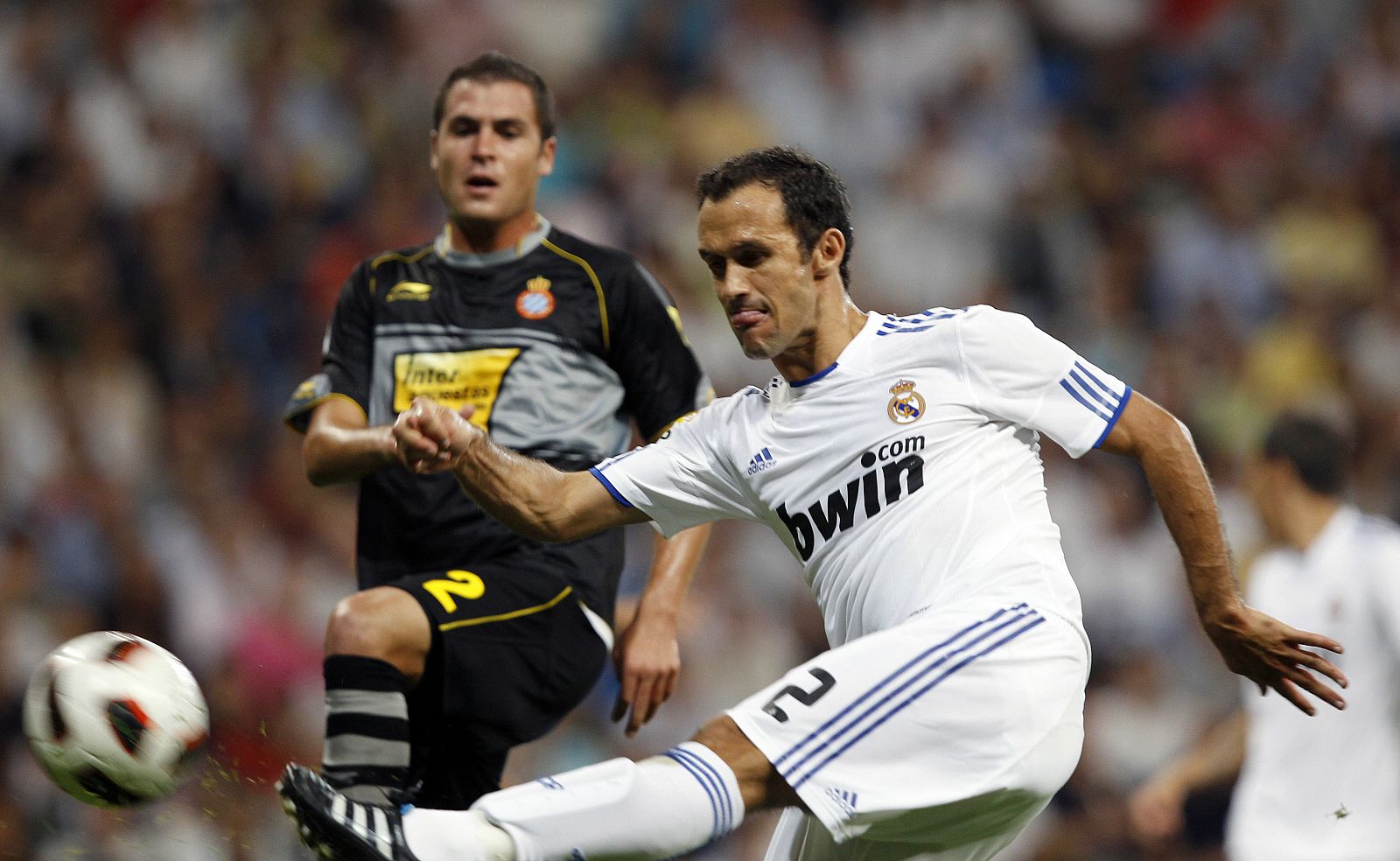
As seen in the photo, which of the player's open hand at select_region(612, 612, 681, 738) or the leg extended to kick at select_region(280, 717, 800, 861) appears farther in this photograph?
the player's open hand at select_region(612, 612, 681, 738)

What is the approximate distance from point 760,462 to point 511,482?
643mm

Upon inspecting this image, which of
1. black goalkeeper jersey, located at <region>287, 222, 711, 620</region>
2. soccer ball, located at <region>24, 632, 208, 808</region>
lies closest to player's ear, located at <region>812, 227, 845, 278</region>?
black goalkeeper jersey, located at <region>287, 222, 711, 620</region>

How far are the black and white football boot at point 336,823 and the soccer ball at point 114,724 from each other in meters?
0.74

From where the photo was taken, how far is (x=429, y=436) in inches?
157

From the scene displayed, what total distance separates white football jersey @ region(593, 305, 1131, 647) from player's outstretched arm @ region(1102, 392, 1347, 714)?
10cm

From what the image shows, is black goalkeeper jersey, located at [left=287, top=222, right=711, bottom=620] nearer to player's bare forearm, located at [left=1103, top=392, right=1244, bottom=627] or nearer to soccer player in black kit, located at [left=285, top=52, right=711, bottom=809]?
soccer player in black kit, located at [left=285, top=52, right=711, bottom=809]

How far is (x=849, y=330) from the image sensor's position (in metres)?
4.21

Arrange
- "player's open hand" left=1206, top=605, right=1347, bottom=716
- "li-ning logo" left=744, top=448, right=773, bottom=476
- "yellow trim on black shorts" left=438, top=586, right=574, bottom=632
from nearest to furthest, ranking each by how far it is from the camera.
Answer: "player's open hand" left=1206, top=605, right=1347, bottom=716 → "li-ning logo" left=744, top=448, right=773, bottom=476 → "yellow trim on black shorts" left=438, top=586, right=574, bottom=632

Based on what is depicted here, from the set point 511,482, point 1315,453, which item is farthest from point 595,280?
point 1315,453

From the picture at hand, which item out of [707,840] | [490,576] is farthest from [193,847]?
[707,840]

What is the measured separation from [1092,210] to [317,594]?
5.34 meters

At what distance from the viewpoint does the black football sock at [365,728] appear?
4273mm

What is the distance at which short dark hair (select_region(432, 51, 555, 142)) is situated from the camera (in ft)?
16.8

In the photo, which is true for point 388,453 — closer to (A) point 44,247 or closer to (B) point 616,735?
(B) point 616,735
